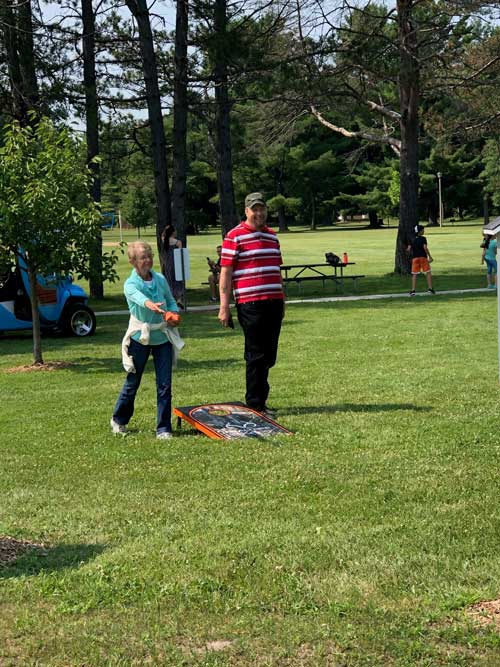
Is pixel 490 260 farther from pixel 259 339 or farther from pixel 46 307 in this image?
pixel 259 339

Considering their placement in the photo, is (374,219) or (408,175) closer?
(408,175)

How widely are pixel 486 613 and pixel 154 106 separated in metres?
22.7

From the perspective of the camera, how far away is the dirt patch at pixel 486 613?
4.23m

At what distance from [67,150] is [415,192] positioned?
19.0m

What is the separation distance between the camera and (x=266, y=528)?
5711 mm

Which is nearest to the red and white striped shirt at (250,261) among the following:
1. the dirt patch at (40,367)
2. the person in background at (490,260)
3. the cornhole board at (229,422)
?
the cornhole board at (229,422)

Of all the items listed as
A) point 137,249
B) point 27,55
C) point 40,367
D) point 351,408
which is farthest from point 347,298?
point 137,249

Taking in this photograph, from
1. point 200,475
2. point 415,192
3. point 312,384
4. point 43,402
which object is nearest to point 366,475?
point 200,475

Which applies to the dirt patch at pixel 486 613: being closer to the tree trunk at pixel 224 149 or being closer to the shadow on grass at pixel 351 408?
A: the shadow on grass at pixel 351 408

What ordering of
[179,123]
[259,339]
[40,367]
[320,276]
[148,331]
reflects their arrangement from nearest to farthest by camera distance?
1. [148,331]
2. [259,339]
3. [40,367]
4. [179,123]
5. [320,276]

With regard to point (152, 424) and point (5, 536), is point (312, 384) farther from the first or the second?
point (5, 536)

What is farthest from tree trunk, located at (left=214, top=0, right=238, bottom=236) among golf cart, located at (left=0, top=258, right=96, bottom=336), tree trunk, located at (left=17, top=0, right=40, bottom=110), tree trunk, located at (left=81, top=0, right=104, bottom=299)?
golf cart, located at (left=0, top=258, right=96, bottom=336)

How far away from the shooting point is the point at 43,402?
11.0 meters

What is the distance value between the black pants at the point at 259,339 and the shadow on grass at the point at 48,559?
12.2ft
